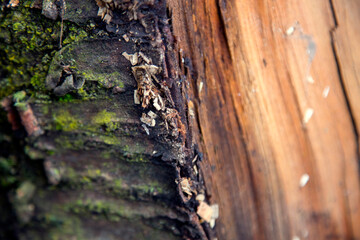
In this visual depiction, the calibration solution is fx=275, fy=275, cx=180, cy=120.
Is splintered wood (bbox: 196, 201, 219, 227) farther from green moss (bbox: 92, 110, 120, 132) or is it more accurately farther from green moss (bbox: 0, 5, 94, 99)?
green moss (bbox: 0, 5, 94, 99)

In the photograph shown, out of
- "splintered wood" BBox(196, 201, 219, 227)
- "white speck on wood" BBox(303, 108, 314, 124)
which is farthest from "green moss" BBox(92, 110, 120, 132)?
"white speck on wood" BBox(303, 108, 314, 124)

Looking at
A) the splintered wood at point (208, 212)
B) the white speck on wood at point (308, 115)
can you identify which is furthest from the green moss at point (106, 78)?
the white speck on wood at point (308, 115)

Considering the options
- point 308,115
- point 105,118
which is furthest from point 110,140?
point 308,115

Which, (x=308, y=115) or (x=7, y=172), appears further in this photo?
(x=308, y=115)

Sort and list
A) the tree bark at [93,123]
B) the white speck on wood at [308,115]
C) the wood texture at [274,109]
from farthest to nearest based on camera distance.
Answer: the white speck on wood at [308,115]
the wood texture at [274,109]
the tree bark at [93,123]

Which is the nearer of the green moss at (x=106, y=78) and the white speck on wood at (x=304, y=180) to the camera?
the green moss at (x=106, y=78)

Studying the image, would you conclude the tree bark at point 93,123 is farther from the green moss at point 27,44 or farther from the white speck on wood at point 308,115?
the white speck on wood at point 308,115

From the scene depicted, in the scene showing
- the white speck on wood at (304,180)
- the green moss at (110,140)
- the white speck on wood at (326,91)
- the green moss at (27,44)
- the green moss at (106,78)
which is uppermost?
the green moss at (27,44)

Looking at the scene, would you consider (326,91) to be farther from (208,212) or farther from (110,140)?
(110,140)

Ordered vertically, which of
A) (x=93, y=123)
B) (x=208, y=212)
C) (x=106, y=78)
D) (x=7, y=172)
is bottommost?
(x=208, y=212)
